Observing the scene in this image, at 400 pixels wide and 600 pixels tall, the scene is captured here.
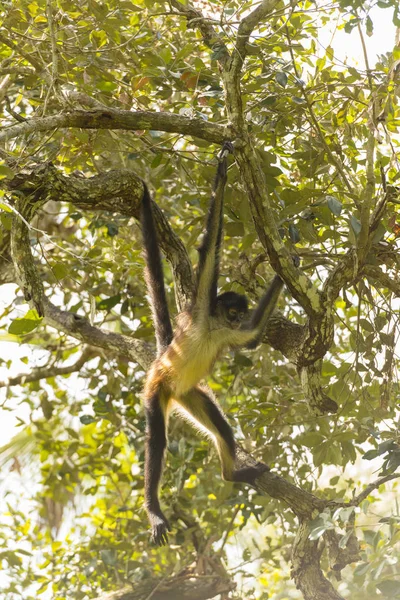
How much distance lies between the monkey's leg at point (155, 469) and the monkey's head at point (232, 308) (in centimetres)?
71

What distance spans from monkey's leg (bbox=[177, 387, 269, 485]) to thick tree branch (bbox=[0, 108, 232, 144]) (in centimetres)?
188

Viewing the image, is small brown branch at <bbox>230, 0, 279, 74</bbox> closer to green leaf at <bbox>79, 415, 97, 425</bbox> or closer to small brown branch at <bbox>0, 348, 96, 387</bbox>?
green leaf at <bbox>79, 415, 97, 425</bbox>

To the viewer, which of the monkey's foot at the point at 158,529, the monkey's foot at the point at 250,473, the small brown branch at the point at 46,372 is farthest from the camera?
the small brown branch at the point at 46,372

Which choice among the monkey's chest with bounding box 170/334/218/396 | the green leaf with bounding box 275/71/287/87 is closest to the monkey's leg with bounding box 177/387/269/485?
the monkey's chest with bounding box 170/334/218/396

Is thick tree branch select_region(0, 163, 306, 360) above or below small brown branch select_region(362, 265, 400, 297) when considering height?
above

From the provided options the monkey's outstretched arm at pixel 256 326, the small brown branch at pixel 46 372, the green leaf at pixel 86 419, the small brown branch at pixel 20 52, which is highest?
the small brown branch at pixel 20 52

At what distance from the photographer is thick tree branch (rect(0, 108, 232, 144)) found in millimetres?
3049

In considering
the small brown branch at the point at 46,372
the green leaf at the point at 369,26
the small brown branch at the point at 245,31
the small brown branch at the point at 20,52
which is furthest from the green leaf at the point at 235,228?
the small brown branch at the point at 46,372

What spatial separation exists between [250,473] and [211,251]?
161cm

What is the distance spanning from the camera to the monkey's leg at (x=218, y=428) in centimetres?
446

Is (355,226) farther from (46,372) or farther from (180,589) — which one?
(46,372)

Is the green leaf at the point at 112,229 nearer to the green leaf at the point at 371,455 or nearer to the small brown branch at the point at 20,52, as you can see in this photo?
the small brown branch at the point at 20,52

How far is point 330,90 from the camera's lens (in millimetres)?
3928

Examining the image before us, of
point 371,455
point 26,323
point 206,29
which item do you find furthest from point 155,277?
point 371,455
